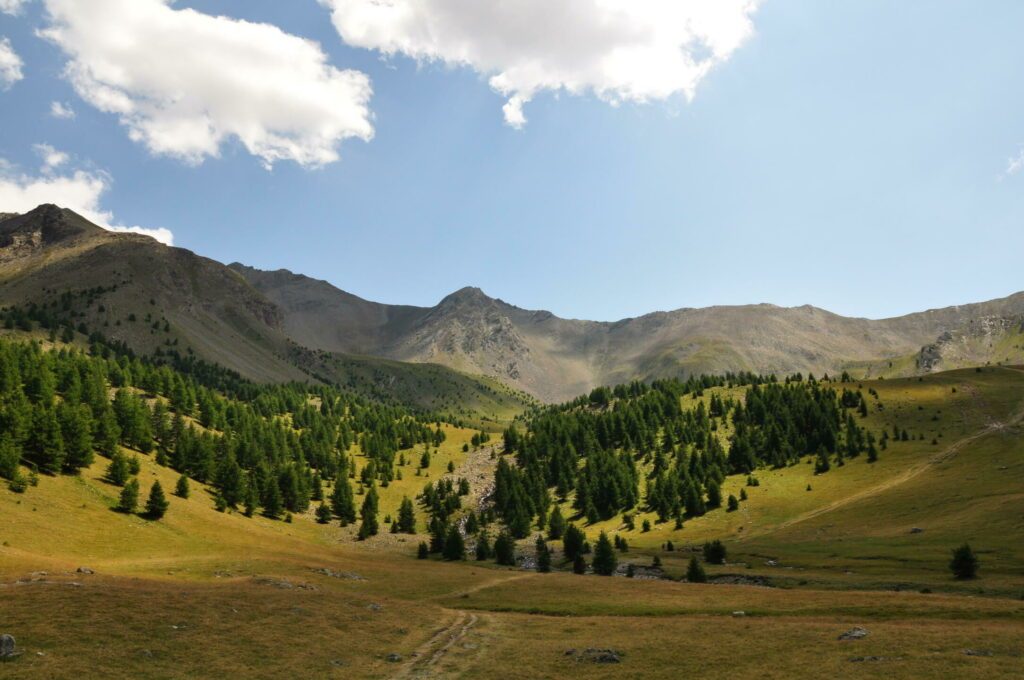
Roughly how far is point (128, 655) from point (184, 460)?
4391 inches

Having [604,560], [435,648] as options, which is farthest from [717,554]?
[435,648]

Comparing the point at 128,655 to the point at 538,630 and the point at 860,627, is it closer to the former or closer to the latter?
the point at 538,630

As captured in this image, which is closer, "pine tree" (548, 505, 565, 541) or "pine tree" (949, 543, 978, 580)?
"pine tree" (949, 543, 978, 580)

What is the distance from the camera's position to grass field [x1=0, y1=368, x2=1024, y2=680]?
102 ft

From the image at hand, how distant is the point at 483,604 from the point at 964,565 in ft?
171

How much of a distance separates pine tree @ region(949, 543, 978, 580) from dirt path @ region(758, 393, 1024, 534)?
57.2 meters

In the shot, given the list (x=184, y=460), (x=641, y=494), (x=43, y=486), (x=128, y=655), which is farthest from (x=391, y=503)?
(x=128, y=655)

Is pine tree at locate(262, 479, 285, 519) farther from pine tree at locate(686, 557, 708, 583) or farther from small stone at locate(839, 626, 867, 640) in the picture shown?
small stone at locate(839, 626, 867, 640)

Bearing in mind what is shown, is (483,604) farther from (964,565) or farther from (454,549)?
(454,549)

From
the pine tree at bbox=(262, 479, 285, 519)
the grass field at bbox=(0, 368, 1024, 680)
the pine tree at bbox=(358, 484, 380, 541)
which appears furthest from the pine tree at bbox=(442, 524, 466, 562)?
the pine tree at bbox=(262, 479, 285, 519)

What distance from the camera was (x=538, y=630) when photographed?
44125 mm

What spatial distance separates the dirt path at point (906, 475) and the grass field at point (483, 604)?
892 cm

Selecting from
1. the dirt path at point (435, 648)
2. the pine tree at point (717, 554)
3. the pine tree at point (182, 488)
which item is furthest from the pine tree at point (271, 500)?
the dirt path at point (435, 648)

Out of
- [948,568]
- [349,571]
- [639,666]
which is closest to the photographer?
[639,666]
